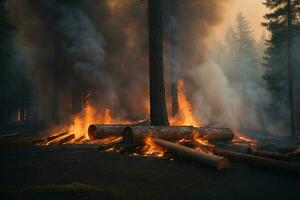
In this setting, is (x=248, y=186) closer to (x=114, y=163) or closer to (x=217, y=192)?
(x=217, y=192)

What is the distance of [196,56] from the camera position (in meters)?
22.0

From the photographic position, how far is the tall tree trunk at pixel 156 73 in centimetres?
1016

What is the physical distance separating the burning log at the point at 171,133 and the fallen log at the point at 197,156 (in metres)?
0.64

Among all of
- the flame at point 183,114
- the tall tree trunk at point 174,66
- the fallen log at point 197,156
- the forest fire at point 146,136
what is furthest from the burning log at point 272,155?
the tall tree trunk at point 174,66

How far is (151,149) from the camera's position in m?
7.99

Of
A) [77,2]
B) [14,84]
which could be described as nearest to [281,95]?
[77,2]

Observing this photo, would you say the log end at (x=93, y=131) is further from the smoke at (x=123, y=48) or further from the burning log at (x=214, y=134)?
the smoke at (x=123, y=48)

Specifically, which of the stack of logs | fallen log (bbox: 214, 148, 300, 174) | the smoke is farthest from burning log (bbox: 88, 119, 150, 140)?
the smoke

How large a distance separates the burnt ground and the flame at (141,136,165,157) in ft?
4.22

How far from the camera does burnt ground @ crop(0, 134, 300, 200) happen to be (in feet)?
11.9

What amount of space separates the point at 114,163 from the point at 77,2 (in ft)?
52.0

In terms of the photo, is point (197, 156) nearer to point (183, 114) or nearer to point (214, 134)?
point (214, 134)

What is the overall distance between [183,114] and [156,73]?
787cm

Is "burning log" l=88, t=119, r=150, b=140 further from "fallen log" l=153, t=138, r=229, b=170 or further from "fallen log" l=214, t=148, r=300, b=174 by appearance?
"fallen log" l=214, t=148, r=300, b=174
